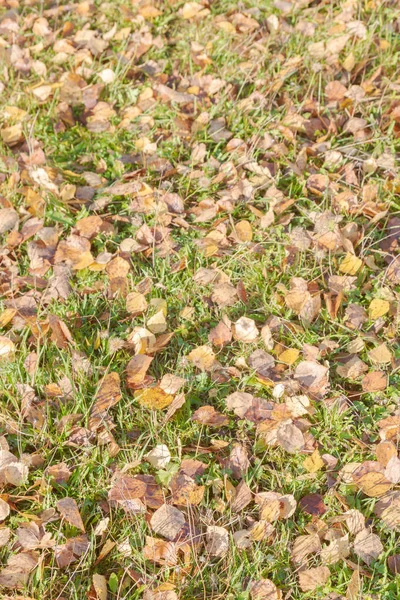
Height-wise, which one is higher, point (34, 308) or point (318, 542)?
point (34, 308)

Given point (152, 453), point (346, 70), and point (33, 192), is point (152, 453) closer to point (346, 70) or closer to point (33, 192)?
point (33, 192)

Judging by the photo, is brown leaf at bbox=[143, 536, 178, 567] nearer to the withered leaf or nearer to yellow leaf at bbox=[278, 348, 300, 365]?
the withered leaf

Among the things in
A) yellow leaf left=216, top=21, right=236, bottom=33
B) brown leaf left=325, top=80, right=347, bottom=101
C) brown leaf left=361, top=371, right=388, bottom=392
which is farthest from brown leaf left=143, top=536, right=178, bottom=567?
yellow leaf left=216, top=21, right=236, bottom=33

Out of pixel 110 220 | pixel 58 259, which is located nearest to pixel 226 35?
pixel 110 220

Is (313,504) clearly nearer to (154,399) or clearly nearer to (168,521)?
(168,521)

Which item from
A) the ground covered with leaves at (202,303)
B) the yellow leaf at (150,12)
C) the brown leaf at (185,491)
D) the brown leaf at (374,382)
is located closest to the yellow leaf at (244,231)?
the ground covered with leaves at (202,303)

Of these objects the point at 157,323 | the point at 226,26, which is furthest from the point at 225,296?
the point at 226,26
